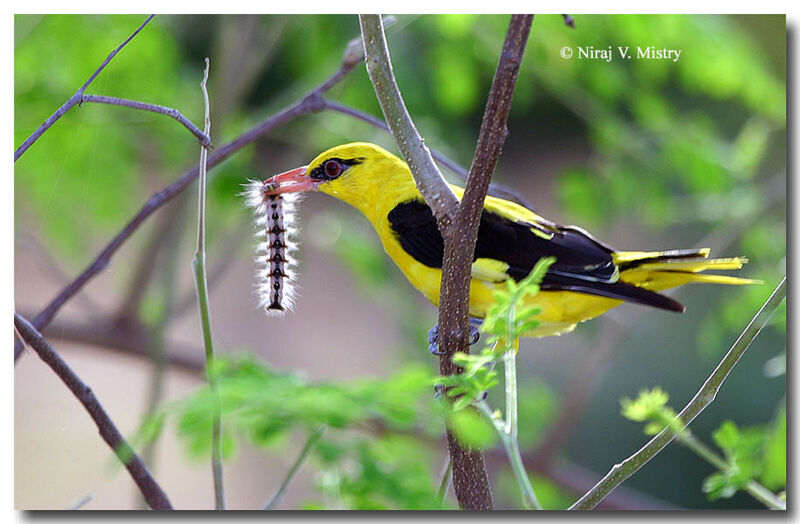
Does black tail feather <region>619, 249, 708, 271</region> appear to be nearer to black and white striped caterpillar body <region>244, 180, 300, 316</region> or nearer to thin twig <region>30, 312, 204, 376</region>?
black and white striped caterpillar body <region>244, 180, 300, 316</region>

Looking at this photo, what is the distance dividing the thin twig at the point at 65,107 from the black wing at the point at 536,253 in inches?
21.6

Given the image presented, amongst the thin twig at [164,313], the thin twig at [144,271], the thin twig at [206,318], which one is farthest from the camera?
the thin twig at [144,271]

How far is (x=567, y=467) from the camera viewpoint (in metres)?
2.30

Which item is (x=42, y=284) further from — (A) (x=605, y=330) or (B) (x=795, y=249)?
(B) (x=795, y=249)

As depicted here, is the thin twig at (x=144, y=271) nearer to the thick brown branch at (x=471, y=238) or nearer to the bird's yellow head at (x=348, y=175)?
the bird's yellow head at (x=348, y=175)

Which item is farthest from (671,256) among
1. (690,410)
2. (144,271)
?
(144,271)

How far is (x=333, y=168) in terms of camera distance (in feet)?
4.59

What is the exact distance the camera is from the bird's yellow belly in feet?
4.29

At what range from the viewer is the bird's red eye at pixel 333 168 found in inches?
54.9

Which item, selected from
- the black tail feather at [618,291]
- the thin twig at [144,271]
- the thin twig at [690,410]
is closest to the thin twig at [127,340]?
the thin twig at [144,271]

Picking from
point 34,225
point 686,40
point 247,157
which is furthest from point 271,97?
point 686,40


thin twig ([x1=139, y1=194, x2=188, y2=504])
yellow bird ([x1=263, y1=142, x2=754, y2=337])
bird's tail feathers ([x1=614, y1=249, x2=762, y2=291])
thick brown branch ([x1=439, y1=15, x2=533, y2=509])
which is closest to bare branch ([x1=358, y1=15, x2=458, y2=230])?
thick brown branch ([x1=439, y1=15, x2=533, y2=509])

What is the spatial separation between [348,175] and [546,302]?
383mm

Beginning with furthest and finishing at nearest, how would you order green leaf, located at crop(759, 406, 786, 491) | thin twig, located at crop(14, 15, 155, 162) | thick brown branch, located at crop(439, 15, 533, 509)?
green leaf, located at crop(759, 406, 786, 491) < thin twig, located at crop(14, 15, 155, 162) < thick brown branch, located at crop(439, 15, 533, 509)
